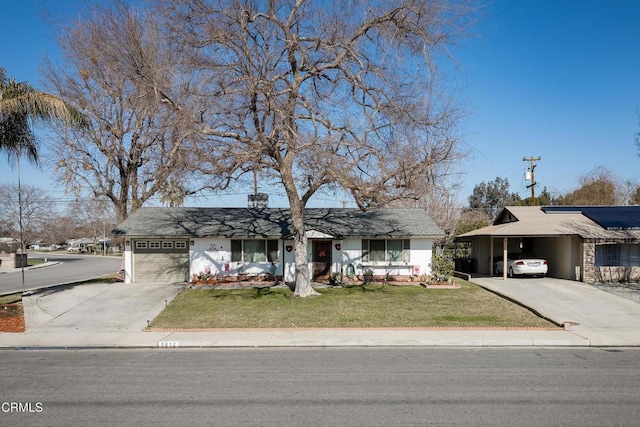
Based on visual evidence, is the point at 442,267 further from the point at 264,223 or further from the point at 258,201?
the point at 258,201

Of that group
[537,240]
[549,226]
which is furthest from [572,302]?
[537,240]

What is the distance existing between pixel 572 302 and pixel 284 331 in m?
11.3

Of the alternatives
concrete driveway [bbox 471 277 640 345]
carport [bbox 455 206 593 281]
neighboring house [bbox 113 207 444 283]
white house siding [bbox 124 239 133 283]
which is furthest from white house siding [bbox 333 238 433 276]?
white house siding [bbox 124 239 133 283]

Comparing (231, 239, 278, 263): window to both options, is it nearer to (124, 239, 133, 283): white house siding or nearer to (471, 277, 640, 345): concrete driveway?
(124, 239, 133, 283): white house siding

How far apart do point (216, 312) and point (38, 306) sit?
6.95 meters

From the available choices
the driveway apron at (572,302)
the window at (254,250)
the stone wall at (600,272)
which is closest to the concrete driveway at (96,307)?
the window at (254,250)

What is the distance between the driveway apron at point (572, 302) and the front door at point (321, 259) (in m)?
7.33

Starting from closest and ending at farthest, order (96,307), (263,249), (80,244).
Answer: (96,307), (263,249), (80,244)

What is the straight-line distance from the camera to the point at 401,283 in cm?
2206

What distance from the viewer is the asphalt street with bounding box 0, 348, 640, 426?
635 cm

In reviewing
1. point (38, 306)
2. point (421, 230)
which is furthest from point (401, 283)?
point (38, 306)

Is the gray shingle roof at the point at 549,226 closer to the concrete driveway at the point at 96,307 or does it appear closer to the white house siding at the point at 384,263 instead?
the white house siding at the point at 384,263

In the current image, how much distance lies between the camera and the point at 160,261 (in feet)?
75.6

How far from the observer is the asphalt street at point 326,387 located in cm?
635
